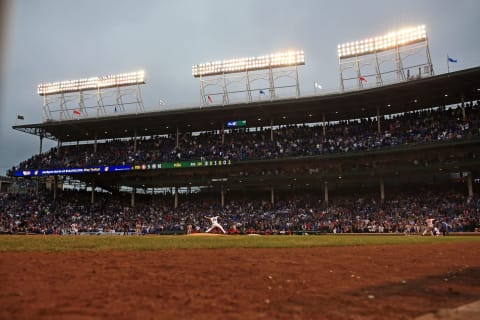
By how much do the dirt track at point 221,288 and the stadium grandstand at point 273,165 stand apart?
31.1 meters

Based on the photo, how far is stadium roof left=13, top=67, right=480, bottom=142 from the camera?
44138mm

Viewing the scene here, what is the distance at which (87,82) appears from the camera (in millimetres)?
60469

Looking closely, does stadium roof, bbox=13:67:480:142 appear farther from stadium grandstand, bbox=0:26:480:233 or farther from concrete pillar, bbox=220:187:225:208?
concrete pillar, bbox=220:187:225:208

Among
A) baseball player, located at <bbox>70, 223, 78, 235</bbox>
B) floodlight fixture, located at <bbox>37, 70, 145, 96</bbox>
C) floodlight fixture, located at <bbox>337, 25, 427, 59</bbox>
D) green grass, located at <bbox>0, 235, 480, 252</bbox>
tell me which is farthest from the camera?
floodlight fixture, located at <bbox>37, 70, 145, 96</bbox>

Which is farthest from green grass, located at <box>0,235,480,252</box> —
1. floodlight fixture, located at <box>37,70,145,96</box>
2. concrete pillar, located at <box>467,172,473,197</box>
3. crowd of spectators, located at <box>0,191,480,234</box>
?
floodlight fixture, located at <box>37,70,145,96</box>

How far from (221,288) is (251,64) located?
166 ft

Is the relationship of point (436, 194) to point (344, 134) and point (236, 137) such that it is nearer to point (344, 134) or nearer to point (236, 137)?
point (344, 134)

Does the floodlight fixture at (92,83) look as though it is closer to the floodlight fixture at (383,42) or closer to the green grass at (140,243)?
the floodlight fixture at (383,42)

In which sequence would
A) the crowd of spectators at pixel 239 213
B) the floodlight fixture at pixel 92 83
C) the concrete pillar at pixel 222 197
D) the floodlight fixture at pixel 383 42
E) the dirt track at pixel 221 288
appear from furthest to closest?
the floodlight fixture at pixel 92 83, the concrete pillar at pixel 222 197, the floodlight fixture at pixel 383 42, the crowd of spectators at pixel 239 213, the dirt track at pixel 221 288

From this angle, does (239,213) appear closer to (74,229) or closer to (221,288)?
(74,229)

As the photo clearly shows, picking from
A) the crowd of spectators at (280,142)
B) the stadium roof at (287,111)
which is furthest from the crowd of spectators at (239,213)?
the stadium roof at (287,111)

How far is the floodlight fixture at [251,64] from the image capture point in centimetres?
5391

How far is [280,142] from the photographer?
173 ft

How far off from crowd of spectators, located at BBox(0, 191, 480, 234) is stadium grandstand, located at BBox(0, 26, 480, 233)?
8.3 inches
